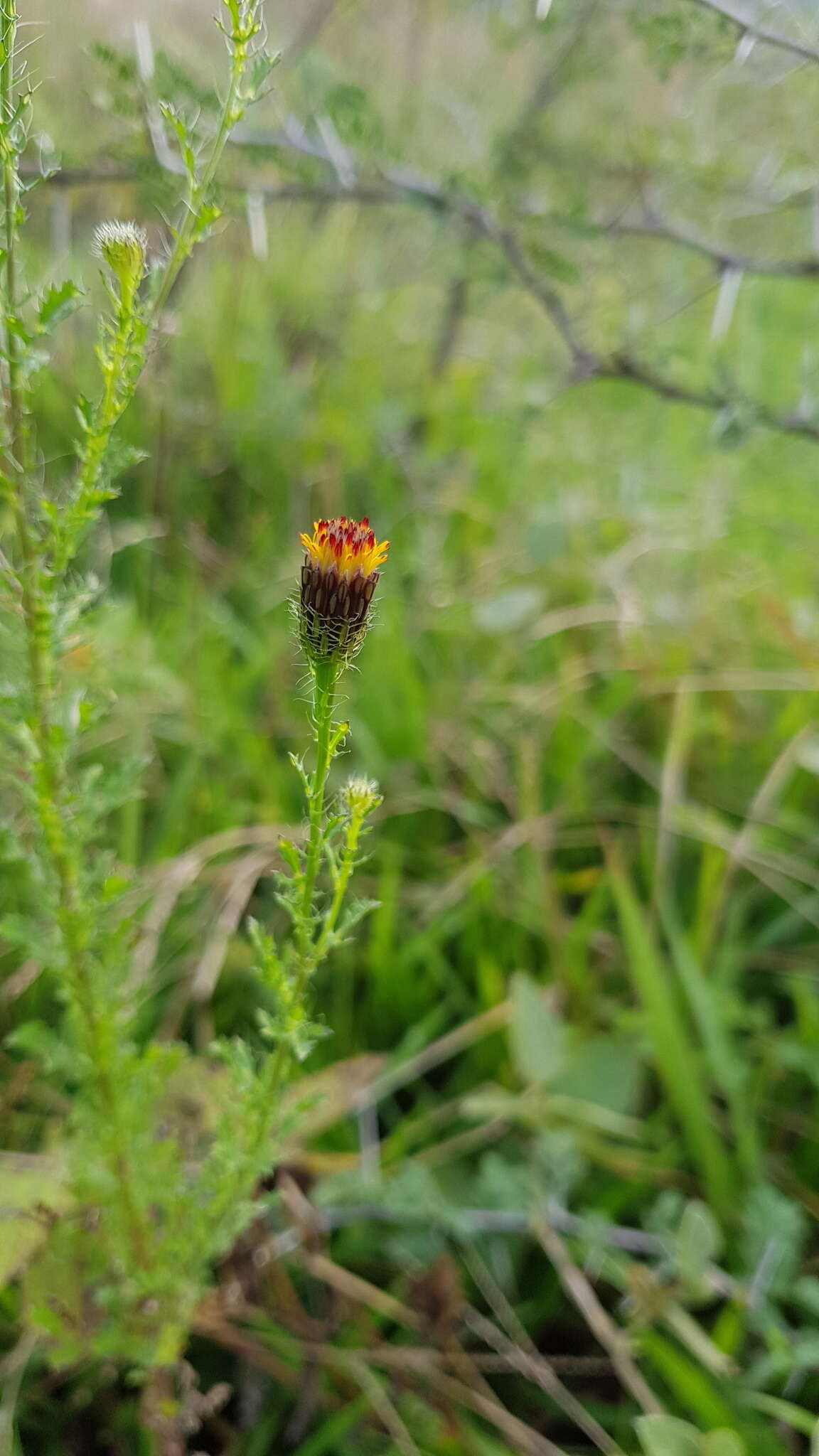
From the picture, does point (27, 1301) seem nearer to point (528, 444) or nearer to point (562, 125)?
point (528, 444)

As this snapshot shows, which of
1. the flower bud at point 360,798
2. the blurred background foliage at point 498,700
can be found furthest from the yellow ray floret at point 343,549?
the blurred background foliage at point 498,700

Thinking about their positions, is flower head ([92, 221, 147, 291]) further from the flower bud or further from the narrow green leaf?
the narrow green leaf

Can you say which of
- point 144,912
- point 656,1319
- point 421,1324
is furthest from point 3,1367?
point 656,1319

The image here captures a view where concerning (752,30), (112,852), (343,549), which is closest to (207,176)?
(343,549)

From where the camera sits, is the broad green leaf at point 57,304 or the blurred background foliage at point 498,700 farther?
the blurred background foliage at point 498,700

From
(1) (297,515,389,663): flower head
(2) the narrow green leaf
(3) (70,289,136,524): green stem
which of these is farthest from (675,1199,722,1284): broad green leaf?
(3) (70,289,136,524): green stem

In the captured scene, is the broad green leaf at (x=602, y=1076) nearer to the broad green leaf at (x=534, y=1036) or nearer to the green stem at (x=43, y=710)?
the broad green leaf at (x=534, y=1036)

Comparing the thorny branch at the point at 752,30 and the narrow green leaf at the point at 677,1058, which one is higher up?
the thorny branch at the point at 752,30
